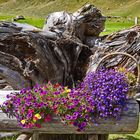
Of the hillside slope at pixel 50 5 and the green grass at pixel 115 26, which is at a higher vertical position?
the hillside slope at pixel 50 5

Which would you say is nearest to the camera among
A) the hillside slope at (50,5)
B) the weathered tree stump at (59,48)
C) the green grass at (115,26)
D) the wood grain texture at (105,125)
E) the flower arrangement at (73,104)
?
the flower arrangement at (73,104)

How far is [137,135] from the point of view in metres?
9.70

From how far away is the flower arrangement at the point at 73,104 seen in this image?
6145 millimetres

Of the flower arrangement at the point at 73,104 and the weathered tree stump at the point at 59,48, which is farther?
A: the weathered tree stump at the point at 59,48

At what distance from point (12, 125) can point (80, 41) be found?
12.3ft

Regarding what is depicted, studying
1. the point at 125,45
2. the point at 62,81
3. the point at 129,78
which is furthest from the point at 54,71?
the point at 129,78

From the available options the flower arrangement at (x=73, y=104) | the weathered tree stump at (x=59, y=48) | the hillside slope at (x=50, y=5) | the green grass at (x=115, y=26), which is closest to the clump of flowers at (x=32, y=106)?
the flower arrangement at (x=73, y=104)

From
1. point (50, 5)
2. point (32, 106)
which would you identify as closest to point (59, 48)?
point (32, 106)

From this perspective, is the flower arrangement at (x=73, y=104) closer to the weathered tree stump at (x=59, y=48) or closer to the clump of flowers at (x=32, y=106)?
the clump of flowers at (x=32, y=106)

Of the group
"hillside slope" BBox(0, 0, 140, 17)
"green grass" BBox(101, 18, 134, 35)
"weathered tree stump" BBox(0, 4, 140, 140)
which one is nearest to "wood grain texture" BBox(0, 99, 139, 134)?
"weathered tree stump" BBox(0, 4, 140, 140)

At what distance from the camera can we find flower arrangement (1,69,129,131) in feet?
20.2

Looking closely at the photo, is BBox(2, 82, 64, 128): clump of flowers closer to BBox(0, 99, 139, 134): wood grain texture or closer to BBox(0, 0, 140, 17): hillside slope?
BBox(0, 99, 139, 134): wood grain texture

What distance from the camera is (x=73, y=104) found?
614 centimetres

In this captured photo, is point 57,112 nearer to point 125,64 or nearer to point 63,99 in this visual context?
point 63,99
